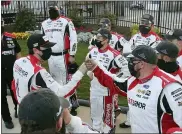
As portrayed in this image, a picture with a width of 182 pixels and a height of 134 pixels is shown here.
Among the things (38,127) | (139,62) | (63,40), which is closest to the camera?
(38,127)

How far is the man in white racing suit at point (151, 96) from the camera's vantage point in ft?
10.9

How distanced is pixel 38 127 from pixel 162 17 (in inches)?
570

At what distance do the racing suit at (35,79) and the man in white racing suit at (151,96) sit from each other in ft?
2.51

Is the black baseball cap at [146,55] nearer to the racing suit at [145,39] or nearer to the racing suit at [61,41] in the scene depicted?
the racing suit at [61,41]

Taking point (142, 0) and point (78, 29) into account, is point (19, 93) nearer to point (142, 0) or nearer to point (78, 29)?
point (78, 29)

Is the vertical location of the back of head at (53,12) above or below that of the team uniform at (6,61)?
above

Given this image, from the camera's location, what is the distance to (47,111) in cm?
186

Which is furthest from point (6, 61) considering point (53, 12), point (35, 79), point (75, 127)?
point (75, 127)

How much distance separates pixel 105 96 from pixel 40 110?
3.71 m

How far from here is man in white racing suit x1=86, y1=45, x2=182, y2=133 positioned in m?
3.33

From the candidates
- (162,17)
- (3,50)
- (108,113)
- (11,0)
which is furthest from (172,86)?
(11,0)

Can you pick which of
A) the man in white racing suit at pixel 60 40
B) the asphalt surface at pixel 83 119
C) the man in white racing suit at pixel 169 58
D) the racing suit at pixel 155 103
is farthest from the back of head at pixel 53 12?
the racing suit at pixel 155 103

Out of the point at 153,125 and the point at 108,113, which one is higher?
the point at 153,125

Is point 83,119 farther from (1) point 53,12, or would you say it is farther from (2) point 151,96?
(2) point 151,96
